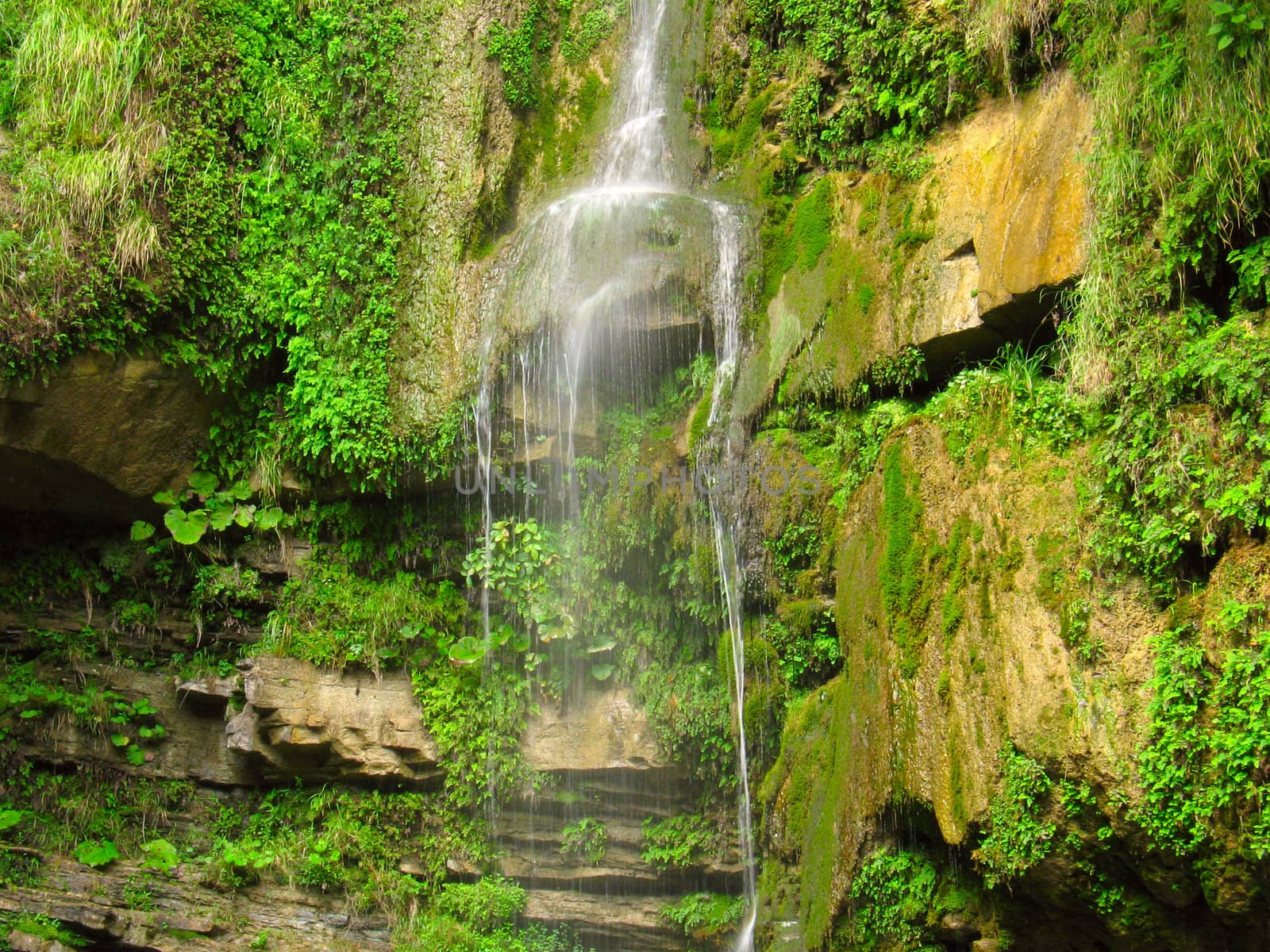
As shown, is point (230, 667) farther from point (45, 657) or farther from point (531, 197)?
point (531, 197)

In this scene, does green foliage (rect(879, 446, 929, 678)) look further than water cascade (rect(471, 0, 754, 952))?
No

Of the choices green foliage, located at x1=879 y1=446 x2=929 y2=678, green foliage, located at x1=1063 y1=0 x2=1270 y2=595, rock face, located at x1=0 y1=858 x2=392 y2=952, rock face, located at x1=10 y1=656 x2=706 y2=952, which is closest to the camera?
green foliage, located at x1=1063 y1=0 x2=1270 y2=595

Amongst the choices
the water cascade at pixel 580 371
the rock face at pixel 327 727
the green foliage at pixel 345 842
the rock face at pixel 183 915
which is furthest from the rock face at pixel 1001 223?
the rock face at pixel 183 915

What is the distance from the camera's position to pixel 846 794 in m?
5.82

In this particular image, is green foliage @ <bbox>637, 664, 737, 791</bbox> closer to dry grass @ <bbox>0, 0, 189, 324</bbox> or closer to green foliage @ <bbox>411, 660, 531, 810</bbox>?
green foliage @ <bbox>411, 660, 531, 810</bbox>

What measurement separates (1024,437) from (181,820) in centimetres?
710

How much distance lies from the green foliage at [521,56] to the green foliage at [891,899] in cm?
717

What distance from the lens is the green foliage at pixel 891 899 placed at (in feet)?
17.8

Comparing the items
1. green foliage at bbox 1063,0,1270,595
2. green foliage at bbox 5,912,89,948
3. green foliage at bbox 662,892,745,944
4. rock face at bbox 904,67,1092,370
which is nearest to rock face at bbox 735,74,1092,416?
rock face at bbox 904,67,1092,370

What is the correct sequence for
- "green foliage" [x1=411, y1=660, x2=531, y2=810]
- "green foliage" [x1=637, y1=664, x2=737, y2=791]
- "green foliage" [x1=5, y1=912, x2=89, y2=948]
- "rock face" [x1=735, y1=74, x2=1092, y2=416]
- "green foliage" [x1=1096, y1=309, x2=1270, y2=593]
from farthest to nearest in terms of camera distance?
"green foliage" [x1=411, y1=660, x2=531, y2=810], "green foliage" [x1=637, y1=664, x2=737, y2=791], "green foliage" [x1=5, y1=912, x2=89, y2=948], "rock face" [x1=735, y1=74, x2=1092, y2=416], "green foliage" [x1=1096, y1=309, x2=1270, y2=593]

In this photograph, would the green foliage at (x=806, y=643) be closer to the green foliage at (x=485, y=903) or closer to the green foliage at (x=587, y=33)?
the green foliage at (x=485, y=903)

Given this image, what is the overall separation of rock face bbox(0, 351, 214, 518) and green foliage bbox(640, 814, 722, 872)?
4.92 metres

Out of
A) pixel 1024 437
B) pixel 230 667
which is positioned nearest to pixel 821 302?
pixel 1024 437

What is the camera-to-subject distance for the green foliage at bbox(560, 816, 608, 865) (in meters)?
7.76
